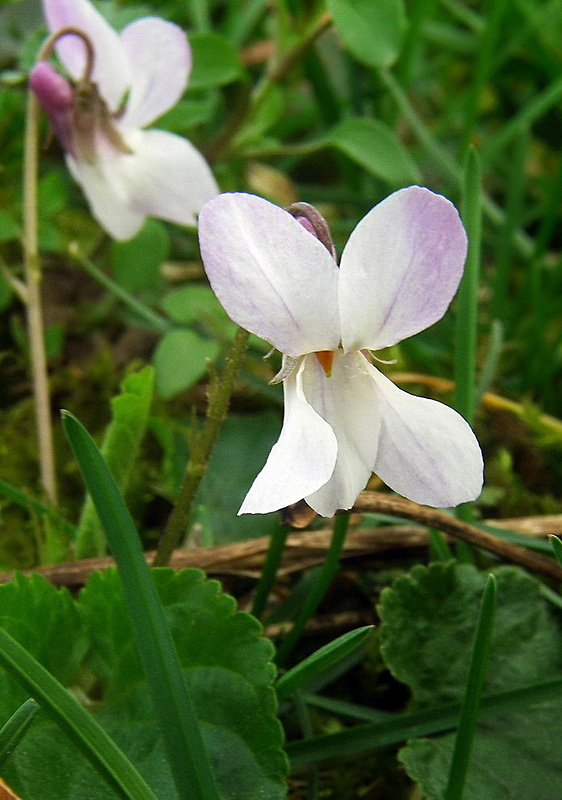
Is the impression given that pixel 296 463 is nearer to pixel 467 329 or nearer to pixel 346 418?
pixel 346 418

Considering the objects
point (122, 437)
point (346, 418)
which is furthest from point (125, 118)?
point (346, 418)

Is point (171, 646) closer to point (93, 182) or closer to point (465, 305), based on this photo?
point (465, 305)

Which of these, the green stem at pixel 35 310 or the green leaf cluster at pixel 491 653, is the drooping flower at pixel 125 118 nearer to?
the green stem at pixel 35 310

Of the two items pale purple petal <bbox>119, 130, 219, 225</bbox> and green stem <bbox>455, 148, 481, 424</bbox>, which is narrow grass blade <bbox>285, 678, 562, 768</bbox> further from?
pale purple petal <bbox>119, 130, 219, 225</bbox>

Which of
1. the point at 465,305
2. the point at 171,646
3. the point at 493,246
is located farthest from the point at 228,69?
the point at 171,646

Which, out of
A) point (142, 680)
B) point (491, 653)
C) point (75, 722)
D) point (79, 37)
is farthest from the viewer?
point (79, 37)

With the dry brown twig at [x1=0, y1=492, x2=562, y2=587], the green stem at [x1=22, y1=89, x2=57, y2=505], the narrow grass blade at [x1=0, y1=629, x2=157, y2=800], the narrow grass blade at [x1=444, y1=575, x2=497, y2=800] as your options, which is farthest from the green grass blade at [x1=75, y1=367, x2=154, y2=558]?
the narrow grass blade at [x1=444, y1=575, x2=497, y2=800]
